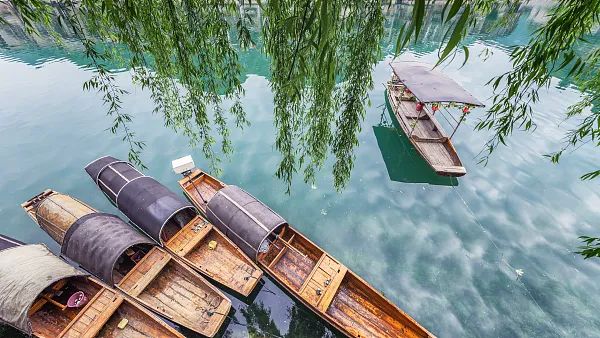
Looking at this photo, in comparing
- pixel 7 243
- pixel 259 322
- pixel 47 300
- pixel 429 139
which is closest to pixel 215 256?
pixel 259 322

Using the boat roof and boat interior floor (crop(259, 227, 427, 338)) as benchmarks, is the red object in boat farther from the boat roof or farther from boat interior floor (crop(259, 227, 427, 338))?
boat interior floor (crop(259, 227, 427, 338))

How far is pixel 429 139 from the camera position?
57.9 feet

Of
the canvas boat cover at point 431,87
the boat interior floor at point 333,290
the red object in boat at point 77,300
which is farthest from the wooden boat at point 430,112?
the red object in boat at point 77,300

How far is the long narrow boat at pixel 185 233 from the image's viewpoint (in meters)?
10.4

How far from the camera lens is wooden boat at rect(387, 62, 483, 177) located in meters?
15.6

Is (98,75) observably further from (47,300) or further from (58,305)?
(47,300)

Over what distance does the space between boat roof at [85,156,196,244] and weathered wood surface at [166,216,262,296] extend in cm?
82

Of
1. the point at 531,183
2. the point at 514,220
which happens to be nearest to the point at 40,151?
the point at 514,220

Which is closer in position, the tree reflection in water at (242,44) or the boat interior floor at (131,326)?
the tree reflection in water at (242,44)

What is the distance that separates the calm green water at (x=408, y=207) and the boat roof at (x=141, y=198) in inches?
88.5

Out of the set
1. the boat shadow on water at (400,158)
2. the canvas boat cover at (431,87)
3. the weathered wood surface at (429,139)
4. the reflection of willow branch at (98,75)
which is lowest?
the boat shadow on water at (400,158)

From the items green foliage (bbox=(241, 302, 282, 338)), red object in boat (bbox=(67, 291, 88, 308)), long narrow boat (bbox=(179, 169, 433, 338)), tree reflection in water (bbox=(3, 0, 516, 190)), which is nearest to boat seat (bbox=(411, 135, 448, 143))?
long narrow boat (bbox=(179, 169, 433, 338))

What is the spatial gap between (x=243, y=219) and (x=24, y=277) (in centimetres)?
702

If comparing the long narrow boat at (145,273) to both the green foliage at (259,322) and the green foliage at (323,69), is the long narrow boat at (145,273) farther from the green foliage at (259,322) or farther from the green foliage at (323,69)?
the green foliage at (323,69)
